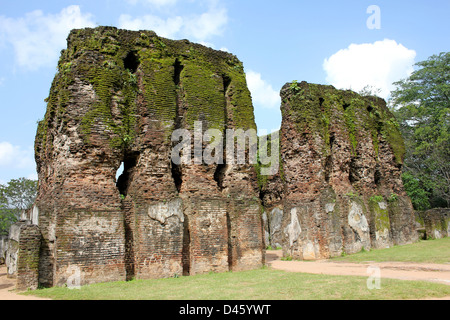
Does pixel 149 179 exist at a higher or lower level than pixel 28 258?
higher

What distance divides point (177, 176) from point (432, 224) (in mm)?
15620

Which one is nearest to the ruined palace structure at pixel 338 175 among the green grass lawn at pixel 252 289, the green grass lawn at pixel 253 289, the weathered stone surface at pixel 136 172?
the weathered stone surface at pixel 136 172

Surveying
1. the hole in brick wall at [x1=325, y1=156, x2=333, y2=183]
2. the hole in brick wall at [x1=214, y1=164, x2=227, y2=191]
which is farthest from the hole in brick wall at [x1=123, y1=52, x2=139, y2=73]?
the hole in brick wall at [x1=325, y1=156, x2=333, y2=183]

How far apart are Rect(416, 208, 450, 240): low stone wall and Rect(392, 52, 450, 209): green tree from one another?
5360 millimetres

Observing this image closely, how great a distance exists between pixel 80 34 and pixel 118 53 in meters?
1.13

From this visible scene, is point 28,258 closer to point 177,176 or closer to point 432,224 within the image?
point 177,176

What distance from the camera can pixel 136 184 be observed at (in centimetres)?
1082

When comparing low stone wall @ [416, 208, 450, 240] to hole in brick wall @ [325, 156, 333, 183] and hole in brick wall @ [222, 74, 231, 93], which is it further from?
hole in brick wall @ [222, 74, 231, 93]

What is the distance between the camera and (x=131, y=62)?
12.0 m

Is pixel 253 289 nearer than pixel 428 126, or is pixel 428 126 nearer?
pixel 253 289

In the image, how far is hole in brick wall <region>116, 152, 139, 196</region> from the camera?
36.9ft

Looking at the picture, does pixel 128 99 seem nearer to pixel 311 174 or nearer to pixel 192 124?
pixel 192 124

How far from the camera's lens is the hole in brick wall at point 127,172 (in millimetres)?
11242

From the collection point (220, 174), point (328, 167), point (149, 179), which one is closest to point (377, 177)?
point (328, 167)
